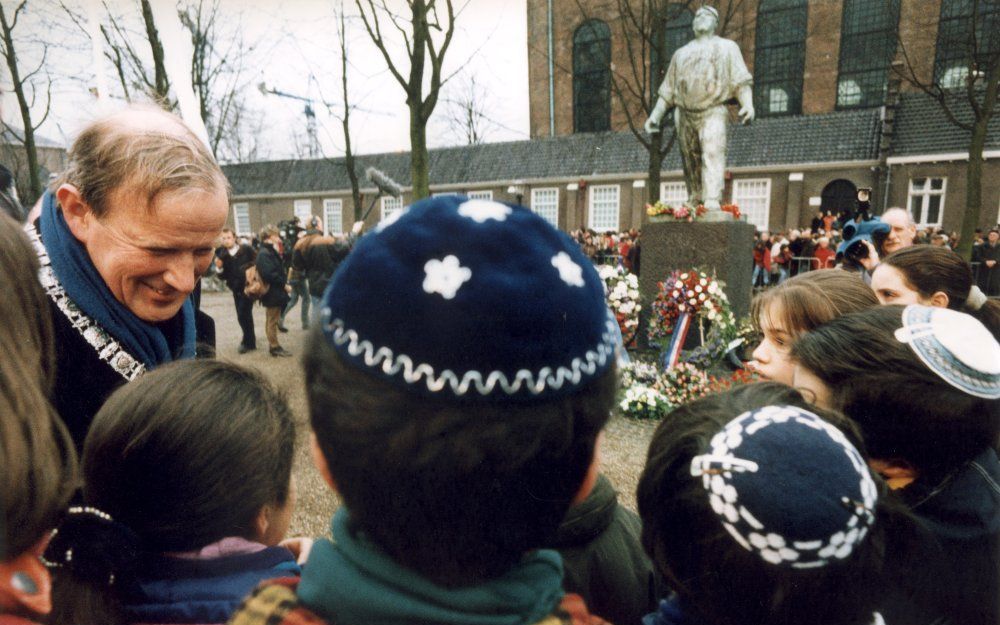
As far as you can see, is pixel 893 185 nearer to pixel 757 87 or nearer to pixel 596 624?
pixel 757 87

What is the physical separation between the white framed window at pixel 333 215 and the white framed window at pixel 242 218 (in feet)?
18.8

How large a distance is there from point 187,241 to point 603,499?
3.93 feet

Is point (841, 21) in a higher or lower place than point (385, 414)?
higher

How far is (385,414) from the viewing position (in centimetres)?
64

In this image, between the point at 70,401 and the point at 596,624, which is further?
the point at 70,401

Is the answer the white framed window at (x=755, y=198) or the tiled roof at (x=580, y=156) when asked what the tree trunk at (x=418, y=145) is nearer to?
the tiled roof at (x=580, y=156)

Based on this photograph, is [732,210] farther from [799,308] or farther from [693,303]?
[799,308]

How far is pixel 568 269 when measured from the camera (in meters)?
0.68

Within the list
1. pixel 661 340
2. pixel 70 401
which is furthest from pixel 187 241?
pixel 661 340

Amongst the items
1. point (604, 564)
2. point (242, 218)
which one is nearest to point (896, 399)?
point (604, 564)

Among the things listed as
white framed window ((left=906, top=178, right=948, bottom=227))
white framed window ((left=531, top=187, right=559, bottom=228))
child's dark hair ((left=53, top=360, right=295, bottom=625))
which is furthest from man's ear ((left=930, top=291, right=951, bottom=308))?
white framed window ((left=531, top=187, right=559, bottom=228))

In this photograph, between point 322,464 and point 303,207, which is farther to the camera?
point 303,207

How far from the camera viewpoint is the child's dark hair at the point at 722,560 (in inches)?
33.8

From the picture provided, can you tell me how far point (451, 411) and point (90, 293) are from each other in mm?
1190
